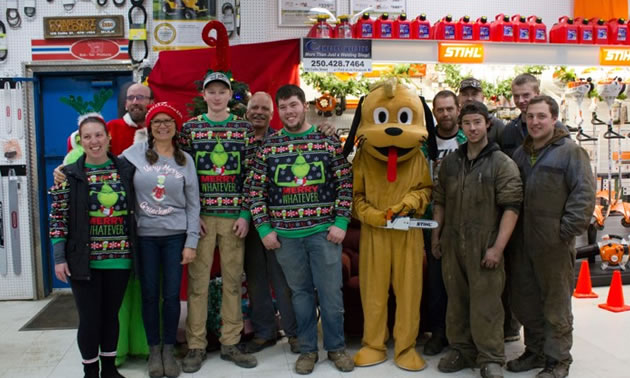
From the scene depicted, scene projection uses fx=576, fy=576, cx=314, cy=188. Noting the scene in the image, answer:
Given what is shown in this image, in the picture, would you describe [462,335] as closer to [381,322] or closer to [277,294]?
[381,322]

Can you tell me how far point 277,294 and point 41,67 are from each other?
318 cm

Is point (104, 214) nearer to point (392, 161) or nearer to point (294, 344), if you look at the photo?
point (294, 344)

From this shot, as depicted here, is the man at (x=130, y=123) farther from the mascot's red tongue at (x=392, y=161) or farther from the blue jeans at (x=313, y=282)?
the mascot's red tongue at (x=392, y=161)

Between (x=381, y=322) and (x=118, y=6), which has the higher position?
(x=118, y=6)

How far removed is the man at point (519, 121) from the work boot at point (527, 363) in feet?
4.03

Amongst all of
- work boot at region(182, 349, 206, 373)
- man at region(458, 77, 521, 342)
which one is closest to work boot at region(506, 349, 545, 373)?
man at region(458, 77, 521, 342)

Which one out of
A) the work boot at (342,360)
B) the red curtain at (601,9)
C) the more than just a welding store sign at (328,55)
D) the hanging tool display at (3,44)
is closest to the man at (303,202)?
the work boot at (342,360)

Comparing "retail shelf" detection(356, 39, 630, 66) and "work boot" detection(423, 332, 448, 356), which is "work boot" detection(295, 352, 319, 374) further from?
"retail shelf" detection(356, 39, 630, 66)

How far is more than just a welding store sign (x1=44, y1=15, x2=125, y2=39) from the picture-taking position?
5066 millimetres

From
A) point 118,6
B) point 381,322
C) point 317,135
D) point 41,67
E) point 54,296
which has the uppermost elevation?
point 118,6

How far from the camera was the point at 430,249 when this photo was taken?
367 cm

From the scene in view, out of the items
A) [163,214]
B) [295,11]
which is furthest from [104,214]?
[295,11]

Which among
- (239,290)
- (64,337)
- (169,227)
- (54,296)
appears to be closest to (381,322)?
(239,290)

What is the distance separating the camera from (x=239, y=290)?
3477 millimetres
